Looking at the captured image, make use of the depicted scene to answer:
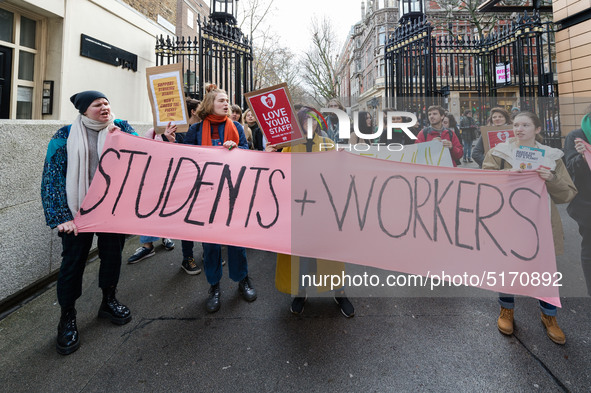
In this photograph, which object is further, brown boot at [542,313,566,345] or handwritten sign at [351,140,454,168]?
handwritten sign at [351,140,454,168]

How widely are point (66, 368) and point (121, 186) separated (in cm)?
145

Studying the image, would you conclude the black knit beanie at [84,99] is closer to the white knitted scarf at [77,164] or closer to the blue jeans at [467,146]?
the white knitted scarf at [77,164]

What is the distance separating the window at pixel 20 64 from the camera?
458cm

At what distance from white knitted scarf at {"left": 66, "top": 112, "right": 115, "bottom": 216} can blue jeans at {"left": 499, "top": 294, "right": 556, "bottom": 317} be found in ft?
12.5

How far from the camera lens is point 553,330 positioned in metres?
2.39

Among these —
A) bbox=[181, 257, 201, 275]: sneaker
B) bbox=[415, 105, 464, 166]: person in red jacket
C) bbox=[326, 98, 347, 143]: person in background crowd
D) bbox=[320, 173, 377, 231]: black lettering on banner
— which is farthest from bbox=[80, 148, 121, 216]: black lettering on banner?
bbox=[326, 98, 347, 143]: person in background crowd

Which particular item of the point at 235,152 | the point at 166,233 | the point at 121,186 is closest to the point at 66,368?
the point at 166,233

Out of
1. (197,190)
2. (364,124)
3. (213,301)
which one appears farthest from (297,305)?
(364,124)

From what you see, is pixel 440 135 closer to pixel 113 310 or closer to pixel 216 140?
pixel 216 140

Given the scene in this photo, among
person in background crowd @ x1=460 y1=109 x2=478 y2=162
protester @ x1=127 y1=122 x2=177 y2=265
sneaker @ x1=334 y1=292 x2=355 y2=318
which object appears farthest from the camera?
person in background crowd @ x1=460 y1=109 x2=478 y2=162

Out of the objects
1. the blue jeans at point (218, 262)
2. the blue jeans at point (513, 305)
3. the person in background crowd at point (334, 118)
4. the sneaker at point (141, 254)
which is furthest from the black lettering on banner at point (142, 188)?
the person in background crowd at point (334, 118)

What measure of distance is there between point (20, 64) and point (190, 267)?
480cm

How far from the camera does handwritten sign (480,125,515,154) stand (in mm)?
3148

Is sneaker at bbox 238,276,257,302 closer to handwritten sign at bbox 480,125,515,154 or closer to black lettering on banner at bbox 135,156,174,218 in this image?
black lettering on banner at bbox 135,156,174,218
